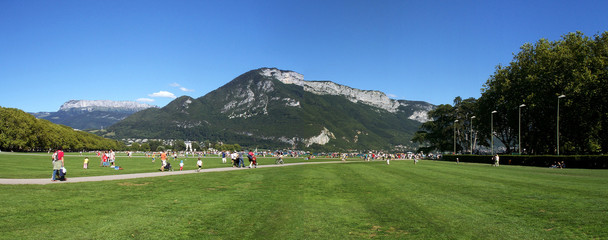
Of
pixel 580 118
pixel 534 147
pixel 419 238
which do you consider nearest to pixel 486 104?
pixel 534 147

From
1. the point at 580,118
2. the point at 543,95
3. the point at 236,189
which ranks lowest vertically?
the point at 236,189

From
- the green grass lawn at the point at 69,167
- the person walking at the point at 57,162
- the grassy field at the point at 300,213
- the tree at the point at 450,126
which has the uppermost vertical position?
the tree at the point at 450,126

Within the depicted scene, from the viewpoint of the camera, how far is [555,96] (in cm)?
5259

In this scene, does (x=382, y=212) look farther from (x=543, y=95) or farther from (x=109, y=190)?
(x=543, y=95)

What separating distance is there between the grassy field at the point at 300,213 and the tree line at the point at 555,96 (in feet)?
133

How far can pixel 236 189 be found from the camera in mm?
17172

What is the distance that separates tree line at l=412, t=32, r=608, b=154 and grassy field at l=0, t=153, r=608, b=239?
40.5 metres

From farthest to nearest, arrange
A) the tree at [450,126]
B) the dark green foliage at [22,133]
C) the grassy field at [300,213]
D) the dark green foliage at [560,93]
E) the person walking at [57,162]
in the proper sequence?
the tree at [450,126] → the dark green foliage at [22,133] → the dark green foliage at [560,93] → the person walking at [57,162] → the grassy field at [300,213]

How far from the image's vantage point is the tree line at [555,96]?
156 ft

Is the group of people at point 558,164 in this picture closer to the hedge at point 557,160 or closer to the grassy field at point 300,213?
the hedge at point 557,160

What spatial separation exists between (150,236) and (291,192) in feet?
26.5

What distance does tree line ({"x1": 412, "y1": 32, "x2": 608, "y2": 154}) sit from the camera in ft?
156

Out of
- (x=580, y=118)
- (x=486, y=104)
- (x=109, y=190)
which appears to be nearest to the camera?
(x=109, y=190)

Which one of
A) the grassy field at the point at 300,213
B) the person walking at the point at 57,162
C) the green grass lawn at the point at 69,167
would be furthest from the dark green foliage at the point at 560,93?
the person walking at the point at 57,162
